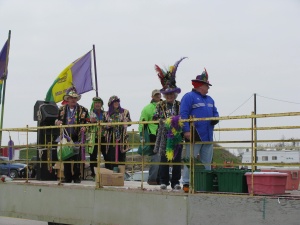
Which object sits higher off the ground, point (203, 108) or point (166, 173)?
point (203, 108)

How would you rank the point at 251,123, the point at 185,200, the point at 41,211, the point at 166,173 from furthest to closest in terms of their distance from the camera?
the point at 41,211 < the point at 166,173 < the point at 185,200 < the point at 251,123

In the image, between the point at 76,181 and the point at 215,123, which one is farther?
the point at 76,181

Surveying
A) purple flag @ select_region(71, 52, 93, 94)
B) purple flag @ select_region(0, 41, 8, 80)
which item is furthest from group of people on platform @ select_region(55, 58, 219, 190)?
purple flag @ select_region(0, 41, 8, 80)

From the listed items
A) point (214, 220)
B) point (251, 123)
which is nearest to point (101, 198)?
point (214, 220)

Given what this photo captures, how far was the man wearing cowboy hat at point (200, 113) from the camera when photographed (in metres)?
8.29

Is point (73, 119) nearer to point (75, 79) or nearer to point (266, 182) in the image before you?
point (266, 182)

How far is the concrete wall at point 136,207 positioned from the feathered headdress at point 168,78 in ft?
6.04

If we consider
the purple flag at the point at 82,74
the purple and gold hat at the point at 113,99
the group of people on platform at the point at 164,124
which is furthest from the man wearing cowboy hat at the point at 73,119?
the purple flag at the point at 82,74

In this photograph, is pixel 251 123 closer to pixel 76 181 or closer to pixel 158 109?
pixel 158 109

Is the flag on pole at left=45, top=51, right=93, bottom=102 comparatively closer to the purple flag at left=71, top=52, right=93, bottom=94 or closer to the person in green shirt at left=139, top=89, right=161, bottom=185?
the purple flag at left=71, top=52, right=93, bottom=94

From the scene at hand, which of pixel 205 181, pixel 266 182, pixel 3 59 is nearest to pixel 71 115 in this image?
pixel 205 181

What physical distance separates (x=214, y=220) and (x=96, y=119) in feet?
15.4

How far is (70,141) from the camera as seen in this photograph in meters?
10.4

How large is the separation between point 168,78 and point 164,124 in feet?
4.28
